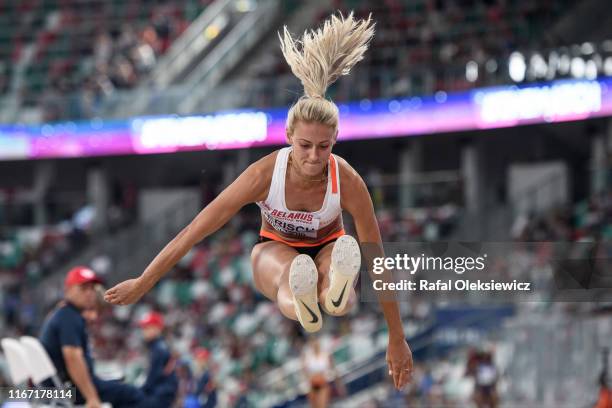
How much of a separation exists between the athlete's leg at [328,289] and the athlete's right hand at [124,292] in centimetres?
92

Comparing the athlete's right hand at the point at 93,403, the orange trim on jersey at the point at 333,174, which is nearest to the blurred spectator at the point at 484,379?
the athlete's right hand at the point at 93,403

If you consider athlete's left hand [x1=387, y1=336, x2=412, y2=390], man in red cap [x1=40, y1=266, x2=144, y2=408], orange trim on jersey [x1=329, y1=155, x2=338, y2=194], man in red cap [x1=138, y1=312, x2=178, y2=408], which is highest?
orange trim on jersey [x1=329, y1=155, x2=338, y2=194]

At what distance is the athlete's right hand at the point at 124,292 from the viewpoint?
5.66 m

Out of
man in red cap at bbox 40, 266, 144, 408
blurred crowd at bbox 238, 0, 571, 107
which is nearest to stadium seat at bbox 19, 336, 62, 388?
man in red cap at bbox 40, 266, 144, 408

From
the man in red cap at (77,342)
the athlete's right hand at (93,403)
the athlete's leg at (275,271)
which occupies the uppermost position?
the athlete's leg at (275,271)

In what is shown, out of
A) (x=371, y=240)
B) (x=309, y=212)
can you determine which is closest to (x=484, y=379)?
(x=371, y=240)

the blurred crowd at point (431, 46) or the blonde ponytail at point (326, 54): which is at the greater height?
the blonde ponytail at point (326, 54)

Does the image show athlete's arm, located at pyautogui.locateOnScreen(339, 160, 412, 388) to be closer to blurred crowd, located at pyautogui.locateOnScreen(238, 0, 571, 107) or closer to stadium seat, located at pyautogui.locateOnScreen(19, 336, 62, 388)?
stadium seat, located at pyautogui.locateOnScreen(19, 336, 62, 388)

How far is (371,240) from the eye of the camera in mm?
6203

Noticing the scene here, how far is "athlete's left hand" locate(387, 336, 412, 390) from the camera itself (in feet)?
20.2

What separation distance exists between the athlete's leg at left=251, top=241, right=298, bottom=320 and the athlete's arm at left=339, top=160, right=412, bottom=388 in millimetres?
456

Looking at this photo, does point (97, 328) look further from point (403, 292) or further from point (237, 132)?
point (403, 292)

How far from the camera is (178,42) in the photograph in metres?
23.1

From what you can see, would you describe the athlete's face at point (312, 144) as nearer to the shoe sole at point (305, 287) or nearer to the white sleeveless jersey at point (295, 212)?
the white sleeveless jersey at point (295, 212)
